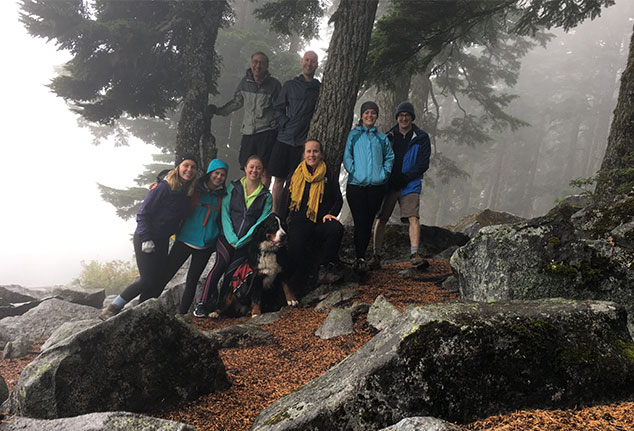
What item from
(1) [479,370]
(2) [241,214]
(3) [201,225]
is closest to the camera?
(1) [479,370]

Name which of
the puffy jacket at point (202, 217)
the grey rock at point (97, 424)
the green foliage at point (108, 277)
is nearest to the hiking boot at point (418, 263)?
the puffy jacket at point (202, 217)

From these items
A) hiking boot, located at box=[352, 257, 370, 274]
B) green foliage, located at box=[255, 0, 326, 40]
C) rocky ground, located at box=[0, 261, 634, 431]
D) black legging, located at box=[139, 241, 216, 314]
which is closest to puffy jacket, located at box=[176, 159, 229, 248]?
black legging, located at box=[139, 241, 216, 314]

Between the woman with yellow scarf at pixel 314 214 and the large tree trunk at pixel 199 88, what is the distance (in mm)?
4679

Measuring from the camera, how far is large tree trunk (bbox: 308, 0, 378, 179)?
239 inches

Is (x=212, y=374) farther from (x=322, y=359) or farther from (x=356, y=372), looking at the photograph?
(x=356, y=372)

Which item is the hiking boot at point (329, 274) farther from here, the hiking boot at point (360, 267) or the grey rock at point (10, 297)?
the grey rock at point (10, 297)

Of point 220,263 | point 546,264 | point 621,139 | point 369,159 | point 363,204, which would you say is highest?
point 621,139

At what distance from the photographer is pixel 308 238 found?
220 inches

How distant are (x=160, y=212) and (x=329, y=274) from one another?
2.71 metres

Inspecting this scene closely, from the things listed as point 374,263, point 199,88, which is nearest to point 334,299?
point 374,263

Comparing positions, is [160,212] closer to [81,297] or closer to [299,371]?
[299,371]

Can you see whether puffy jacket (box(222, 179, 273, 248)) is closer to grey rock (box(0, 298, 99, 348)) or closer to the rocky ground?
the rocky ground

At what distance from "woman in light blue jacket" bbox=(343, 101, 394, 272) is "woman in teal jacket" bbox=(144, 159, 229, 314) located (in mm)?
2009

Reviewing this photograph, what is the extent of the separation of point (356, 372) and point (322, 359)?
1647mm
